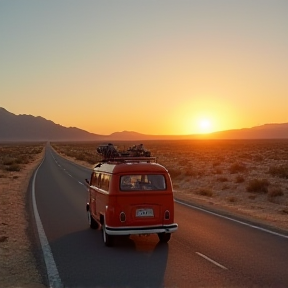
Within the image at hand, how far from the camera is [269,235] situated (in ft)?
41.2

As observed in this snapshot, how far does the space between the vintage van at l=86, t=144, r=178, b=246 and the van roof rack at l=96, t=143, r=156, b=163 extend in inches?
14.7

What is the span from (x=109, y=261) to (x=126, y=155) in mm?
4157

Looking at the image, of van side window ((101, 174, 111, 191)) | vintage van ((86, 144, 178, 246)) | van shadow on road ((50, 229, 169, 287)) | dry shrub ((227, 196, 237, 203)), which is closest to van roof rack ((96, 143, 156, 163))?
vintage van ((86, 144, 178, 246))

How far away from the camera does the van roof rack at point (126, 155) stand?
12.1 metres

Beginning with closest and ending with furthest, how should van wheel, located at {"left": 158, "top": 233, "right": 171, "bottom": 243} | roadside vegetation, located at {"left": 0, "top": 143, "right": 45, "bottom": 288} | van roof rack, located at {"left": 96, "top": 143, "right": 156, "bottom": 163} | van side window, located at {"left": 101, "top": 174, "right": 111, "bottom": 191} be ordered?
roadside vegetation, located at {"left": 0, "top": 143, "right": 45, "bottom": 288}
van side window, located at {"left": 101, "top": 174, "right": 111, "bottom": 191}
van wheel, located at {"left": 158, "top": 233, "right": 171, "bottom": 243}
van roof rack, located at {"left": 96, "top": 143, "right": 156, "bottom": 163}

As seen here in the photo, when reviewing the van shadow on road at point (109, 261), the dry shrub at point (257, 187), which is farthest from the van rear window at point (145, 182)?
the dry shrub at point (257, 187)

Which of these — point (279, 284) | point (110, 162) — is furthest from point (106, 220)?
point (279, 284)

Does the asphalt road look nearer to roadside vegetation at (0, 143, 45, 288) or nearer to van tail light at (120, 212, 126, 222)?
roadside vegetation at (0, 143, 45, 288)

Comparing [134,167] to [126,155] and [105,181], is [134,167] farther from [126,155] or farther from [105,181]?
[126,155]

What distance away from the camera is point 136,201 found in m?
10.8

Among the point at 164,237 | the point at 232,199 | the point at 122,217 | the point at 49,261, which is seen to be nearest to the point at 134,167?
the point at 122,217

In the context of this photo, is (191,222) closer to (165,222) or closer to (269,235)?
(269,235)

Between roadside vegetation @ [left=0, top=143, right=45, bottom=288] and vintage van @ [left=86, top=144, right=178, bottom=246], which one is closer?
Answer: roadside vegetation @ [left=0, top=143, right=45, bottom=288]

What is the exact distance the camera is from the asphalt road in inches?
326
